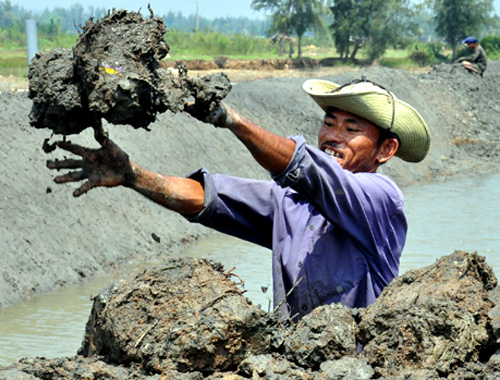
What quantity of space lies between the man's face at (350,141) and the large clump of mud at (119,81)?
35.6 inches

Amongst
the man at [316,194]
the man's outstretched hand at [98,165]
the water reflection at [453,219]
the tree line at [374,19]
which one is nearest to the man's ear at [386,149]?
the man at [316,194]

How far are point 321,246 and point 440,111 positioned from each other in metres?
18.2

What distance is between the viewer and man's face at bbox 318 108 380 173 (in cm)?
330

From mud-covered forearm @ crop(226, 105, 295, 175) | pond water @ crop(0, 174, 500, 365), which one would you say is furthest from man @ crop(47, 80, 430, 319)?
pond water @ crop(0, 174, 500, 365)

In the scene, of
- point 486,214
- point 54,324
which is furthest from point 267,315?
point 486,214

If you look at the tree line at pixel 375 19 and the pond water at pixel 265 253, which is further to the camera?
the tree line at pixel 375 19

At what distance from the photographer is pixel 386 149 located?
136 inches

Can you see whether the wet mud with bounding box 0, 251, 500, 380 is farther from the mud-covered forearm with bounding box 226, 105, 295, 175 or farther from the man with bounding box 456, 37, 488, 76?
the man with bounding box 456, 37, 488, 76

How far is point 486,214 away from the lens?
13.0 metres

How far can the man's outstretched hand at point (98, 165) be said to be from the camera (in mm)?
2615

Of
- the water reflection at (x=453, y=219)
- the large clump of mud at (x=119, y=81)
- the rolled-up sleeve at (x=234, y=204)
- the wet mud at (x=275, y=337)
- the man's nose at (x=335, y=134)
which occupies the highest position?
the large clump of mud at (x=119, y=81)

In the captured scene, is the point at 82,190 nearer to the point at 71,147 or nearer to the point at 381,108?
the point at 71,147

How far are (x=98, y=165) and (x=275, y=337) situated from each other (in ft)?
2.84

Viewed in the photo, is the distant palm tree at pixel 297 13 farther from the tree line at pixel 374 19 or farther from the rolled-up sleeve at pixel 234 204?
the rolled-up sleeve at pixel 234 204
